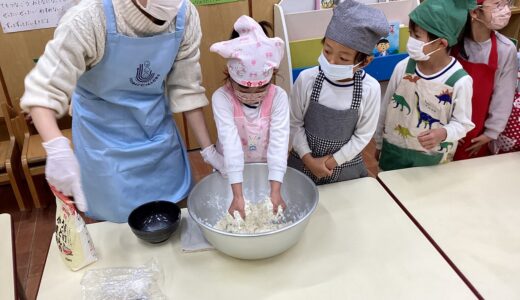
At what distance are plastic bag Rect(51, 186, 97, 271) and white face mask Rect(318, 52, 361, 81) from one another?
0.78 metres

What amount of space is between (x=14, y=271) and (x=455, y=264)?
3.47 feet

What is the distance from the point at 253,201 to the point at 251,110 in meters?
0.27

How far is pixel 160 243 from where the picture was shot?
1.09m

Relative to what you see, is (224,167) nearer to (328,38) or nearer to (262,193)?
(262,193)

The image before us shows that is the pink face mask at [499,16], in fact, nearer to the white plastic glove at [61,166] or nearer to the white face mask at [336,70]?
the white face mask at [336,70]

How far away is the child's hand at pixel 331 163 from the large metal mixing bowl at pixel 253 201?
199 millimetres

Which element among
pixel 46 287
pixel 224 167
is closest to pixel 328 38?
pixel 224 167

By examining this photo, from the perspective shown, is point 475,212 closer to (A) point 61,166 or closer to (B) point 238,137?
(B) point 238,137

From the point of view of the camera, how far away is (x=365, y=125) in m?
1.32

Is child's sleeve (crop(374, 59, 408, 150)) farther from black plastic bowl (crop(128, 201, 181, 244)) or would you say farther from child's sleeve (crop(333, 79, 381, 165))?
black plastic bowl (crop(128, 201, 181, 244))

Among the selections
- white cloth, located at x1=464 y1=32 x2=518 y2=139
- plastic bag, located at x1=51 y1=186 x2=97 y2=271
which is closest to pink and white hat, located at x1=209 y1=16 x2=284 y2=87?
plastic bag, located at x1=51 y1=186 x2=97 y2=271

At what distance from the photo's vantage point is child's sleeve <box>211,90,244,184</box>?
1.12m

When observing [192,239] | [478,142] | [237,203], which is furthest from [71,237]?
[478,142]

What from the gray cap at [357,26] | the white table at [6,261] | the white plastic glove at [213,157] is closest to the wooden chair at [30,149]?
the white table at [6,261]
